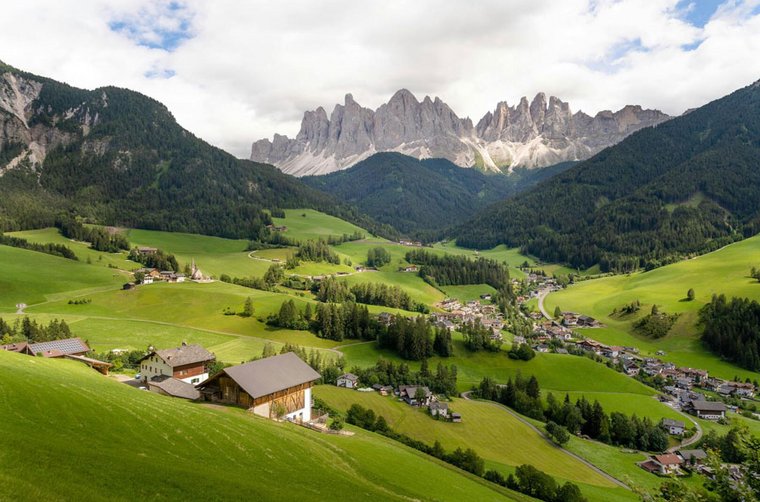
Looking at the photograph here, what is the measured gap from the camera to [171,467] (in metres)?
25.6

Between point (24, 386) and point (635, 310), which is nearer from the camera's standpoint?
point (24, 386)

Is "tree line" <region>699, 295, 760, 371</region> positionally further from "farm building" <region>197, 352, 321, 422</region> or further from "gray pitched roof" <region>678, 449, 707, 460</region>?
"farm building" <region>197, 352, 321, 422</region>

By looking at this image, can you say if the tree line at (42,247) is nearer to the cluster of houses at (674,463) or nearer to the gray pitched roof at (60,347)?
the gray pitched roof at (60,347)

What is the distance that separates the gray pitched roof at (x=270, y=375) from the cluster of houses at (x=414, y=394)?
34600mm

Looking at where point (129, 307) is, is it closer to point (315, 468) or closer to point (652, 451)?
point (315, 468)

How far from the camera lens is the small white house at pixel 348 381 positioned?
301 ft

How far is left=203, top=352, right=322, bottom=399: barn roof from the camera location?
1981 inches

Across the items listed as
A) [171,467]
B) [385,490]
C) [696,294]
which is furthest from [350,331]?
[696,294]

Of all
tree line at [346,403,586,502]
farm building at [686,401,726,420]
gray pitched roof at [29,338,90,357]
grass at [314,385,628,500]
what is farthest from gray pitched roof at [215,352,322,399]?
farm building at [686,401,726,420]

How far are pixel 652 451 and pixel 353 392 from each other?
54.3m

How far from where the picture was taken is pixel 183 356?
7256 cm

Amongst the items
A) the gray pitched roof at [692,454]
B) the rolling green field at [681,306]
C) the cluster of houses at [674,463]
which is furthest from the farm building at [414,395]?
the rolling green field at [681,306]

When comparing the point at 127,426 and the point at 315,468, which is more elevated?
the point at 127,426

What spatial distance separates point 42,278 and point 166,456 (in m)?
151
